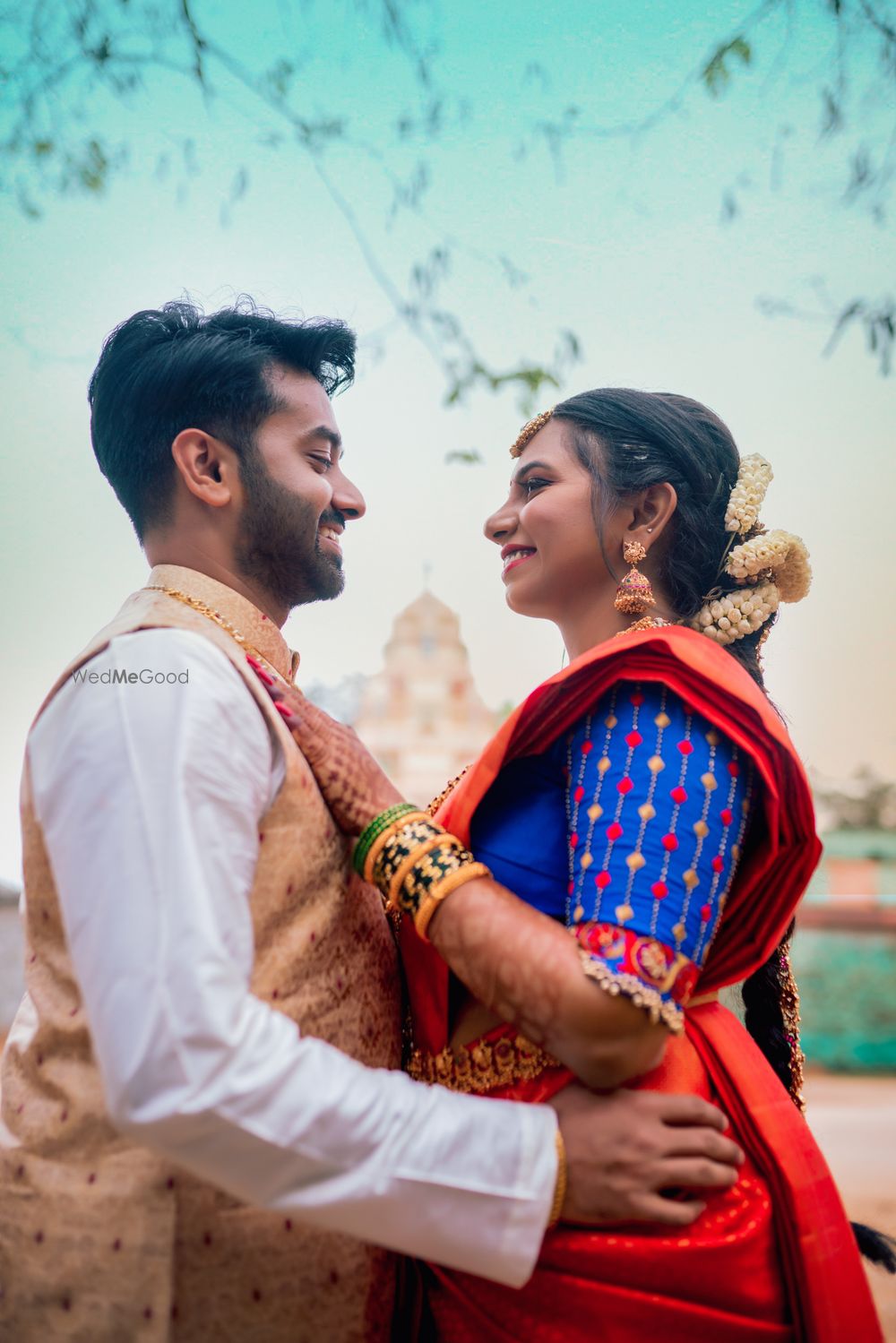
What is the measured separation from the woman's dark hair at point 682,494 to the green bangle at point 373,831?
2.58ft

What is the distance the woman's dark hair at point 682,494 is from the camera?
2148 mm

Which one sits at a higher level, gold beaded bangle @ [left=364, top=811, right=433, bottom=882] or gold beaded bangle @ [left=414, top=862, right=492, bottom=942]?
gold beaded bangle @ [left=364, top=811, right=433, bottom=882]

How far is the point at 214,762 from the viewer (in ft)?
4.52

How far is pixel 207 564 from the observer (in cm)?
198

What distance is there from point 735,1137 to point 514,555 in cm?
119

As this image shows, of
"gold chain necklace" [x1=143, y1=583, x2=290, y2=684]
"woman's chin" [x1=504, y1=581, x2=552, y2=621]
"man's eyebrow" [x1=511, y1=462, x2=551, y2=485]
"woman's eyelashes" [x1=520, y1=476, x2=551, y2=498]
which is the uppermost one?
"man's eyebrow" [x1=511, y1=462, x2=551, y2=485]

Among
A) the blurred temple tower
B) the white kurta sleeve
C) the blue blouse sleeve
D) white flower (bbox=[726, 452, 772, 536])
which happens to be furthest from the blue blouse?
the blurred temple tower

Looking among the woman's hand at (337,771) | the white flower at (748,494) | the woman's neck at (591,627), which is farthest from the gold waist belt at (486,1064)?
the white flower at (748,494)

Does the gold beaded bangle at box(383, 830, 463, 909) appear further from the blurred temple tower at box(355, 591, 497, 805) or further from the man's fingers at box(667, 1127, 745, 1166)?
the blurred temple tower at box(355, 591, 497, 805)

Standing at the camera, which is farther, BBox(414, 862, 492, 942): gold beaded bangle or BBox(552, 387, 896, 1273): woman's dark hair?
BBox(552, 387, 896, 1273): woman's dark hair

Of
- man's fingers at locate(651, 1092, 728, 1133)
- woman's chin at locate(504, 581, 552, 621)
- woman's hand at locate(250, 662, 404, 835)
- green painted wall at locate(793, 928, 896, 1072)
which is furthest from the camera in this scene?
green painted wall at locate(793, 928, 896, 1072)

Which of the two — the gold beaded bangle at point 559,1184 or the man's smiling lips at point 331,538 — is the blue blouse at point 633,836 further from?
the man's smiling lips at point 331,538

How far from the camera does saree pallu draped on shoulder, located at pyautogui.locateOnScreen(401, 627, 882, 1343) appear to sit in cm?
151

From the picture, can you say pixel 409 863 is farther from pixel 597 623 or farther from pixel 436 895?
pixel 597 623
